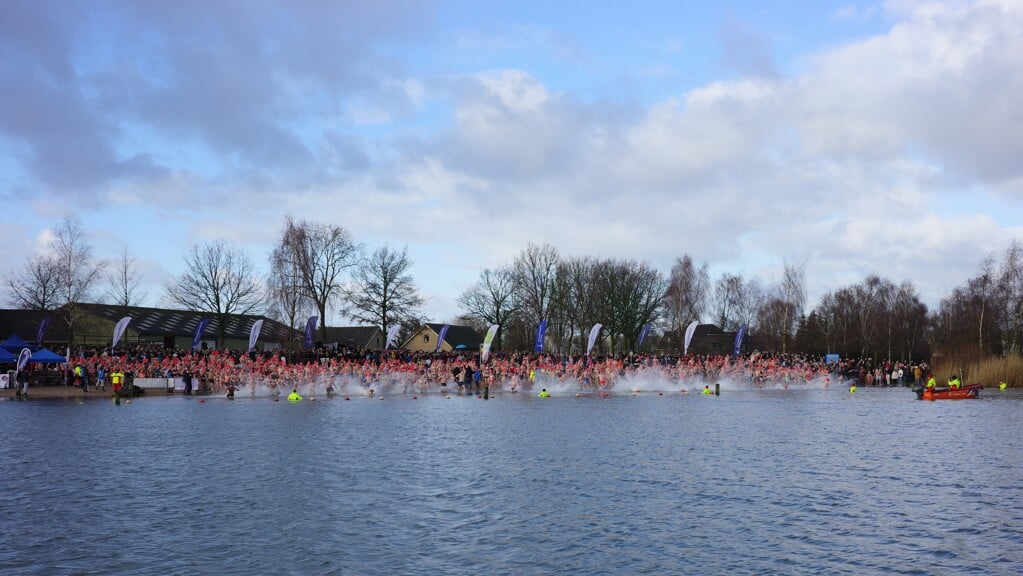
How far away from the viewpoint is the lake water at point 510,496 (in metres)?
13.4

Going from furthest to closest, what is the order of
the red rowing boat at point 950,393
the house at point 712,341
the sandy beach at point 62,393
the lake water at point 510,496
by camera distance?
the house at point 712,341 → the red rowing boat at point 950,393 → the sandy beach at point 62,393 → the lake water at point 510,496

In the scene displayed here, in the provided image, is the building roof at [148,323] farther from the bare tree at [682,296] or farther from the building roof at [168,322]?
the bare tree at [682,296]

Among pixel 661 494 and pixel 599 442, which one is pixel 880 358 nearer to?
pixel 599 442

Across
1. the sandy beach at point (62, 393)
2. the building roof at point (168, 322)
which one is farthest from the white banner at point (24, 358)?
the building roof at point (168, 322)

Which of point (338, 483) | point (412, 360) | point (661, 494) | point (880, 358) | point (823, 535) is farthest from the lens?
point (880, 358)

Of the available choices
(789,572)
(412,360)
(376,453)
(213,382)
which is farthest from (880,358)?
(789,572)

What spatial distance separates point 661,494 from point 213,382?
3835 centimetres

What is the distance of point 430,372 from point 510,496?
36.0 m

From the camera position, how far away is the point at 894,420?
33.9 m

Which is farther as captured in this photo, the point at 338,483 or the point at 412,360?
the point at 412,360

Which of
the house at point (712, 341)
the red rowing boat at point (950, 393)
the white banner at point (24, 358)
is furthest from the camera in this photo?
the house at point (712, 341)

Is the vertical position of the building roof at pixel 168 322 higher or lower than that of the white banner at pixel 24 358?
higher

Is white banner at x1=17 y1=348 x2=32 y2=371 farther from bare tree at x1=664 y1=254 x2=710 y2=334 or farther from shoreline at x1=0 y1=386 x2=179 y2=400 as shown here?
bare tree at x1=664 y1=254 x2=710 y2=334

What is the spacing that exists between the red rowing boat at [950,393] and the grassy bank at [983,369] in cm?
819
